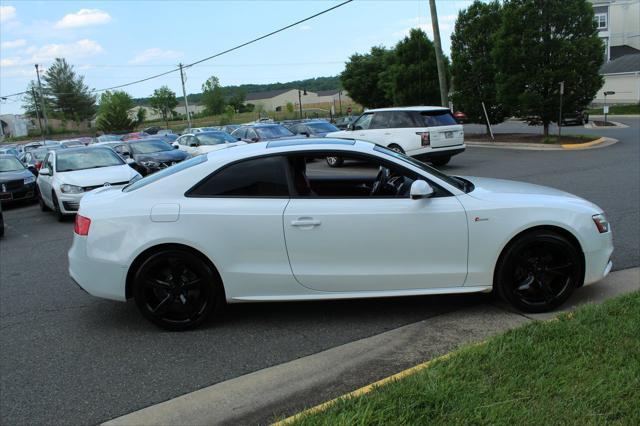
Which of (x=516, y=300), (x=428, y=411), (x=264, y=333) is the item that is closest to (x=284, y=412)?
(x=428, y=411)

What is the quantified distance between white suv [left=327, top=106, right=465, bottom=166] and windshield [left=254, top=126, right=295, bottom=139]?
5.93 m

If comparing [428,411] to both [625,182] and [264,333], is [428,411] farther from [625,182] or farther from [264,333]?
[625,182]

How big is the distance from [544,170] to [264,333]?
36.4 ft

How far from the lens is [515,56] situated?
780 inches

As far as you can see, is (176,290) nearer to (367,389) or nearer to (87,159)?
(367,389)

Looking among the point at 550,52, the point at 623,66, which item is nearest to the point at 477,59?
the point at 550,52

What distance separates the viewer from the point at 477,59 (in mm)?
22953

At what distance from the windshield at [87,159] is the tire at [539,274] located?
987 centimetres

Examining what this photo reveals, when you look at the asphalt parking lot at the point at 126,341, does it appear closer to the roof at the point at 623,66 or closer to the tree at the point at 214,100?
the roof at the point at 623,66

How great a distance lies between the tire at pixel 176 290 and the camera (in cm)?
442

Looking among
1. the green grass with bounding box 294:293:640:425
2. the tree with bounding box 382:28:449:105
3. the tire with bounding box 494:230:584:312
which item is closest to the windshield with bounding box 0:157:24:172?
the tire with bounding box 494:230:584:312

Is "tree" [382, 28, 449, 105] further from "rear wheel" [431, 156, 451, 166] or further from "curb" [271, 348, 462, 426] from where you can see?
"curb" [271, 348, 462, 426]

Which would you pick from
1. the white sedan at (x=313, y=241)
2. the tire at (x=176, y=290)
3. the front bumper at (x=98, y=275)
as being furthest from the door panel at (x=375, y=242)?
the front bumper at (x=98, y=275)

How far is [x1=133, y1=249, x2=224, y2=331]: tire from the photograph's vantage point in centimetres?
442
